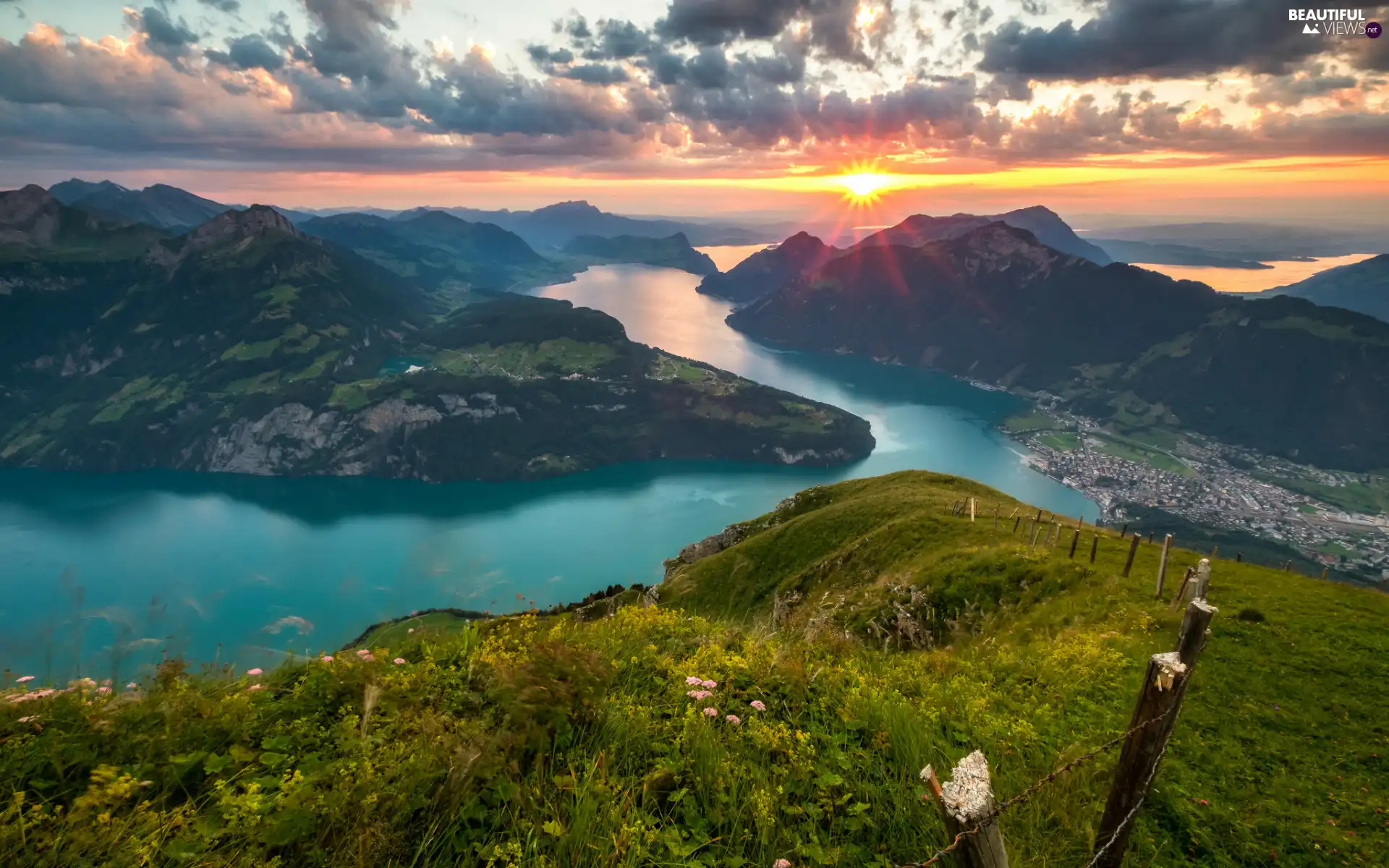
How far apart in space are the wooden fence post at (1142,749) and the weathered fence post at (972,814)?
2.35 m

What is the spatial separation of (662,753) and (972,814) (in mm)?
4243

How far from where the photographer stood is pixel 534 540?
188750 millimetres

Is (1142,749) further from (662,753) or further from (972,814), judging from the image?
(662,753)

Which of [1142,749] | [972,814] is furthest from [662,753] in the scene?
[1142,749]

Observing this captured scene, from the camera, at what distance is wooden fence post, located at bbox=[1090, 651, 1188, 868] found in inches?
239

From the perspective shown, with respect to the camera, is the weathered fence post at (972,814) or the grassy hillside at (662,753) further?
the grassy hillside at (662,753)

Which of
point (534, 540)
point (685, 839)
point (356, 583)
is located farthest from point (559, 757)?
point (534, 540)

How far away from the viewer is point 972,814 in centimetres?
441

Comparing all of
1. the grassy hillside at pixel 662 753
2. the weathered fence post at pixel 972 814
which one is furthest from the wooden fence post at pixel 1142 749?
the weathered fence post at pixel 972 814

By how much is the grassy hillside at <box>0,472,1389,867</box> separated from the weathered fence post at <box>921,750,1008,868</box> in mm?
2351

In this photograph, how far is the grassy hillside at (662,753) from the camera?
18.4 feet

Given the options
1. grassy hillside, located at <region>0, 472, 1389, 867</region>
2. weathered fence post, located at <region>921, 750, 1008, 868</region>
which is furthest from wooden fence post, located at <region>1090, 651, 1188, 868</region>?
weathered fence post, located at <region>921, 750, 1008, 868</region>

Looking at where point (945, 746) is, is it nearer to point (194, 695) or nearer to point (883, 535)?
point (194, 695)

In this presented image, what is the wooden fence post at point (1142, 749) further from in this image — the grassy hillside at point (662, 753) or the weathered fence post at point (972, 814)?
the weathered fence post at point (972, 814)
